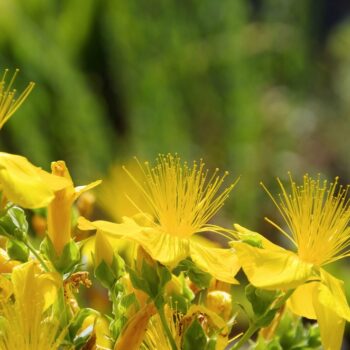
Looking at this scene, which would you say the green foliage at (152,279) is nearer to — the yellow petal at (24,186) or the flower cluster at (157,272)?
the flower cluster at (157,272)

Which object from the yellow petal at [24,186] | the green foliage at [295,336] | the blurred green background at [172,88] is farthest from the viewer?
the blurred green background at [172,88]

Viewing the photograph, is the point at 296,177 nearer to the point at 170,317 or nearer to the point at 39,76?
the point at 39,76

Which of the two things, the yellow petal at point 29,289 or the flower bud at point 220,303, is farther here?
the flower bud at point 220,303

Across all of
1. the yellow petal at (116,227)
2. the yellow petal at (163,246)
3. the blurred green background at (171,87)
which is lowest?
the blurred green background at (171,87)

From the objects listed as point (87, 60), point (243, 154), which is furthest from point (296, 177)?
point (87, 60)

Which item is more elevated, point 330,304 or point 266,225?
point 330,304

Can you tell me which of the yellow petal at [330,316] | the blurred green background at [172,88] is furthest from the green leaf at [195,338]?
the blurred green background at [172,88]

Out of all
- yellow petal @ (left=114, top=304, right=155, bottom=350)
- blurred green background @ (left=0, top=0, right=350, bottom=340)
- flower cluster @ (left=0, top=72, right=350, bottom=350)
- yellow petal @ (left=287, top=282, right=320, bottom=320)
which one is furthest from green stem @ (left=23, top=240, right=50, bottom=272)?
blurred green background @ (left=0, top=0, right=350, bottom=340)
